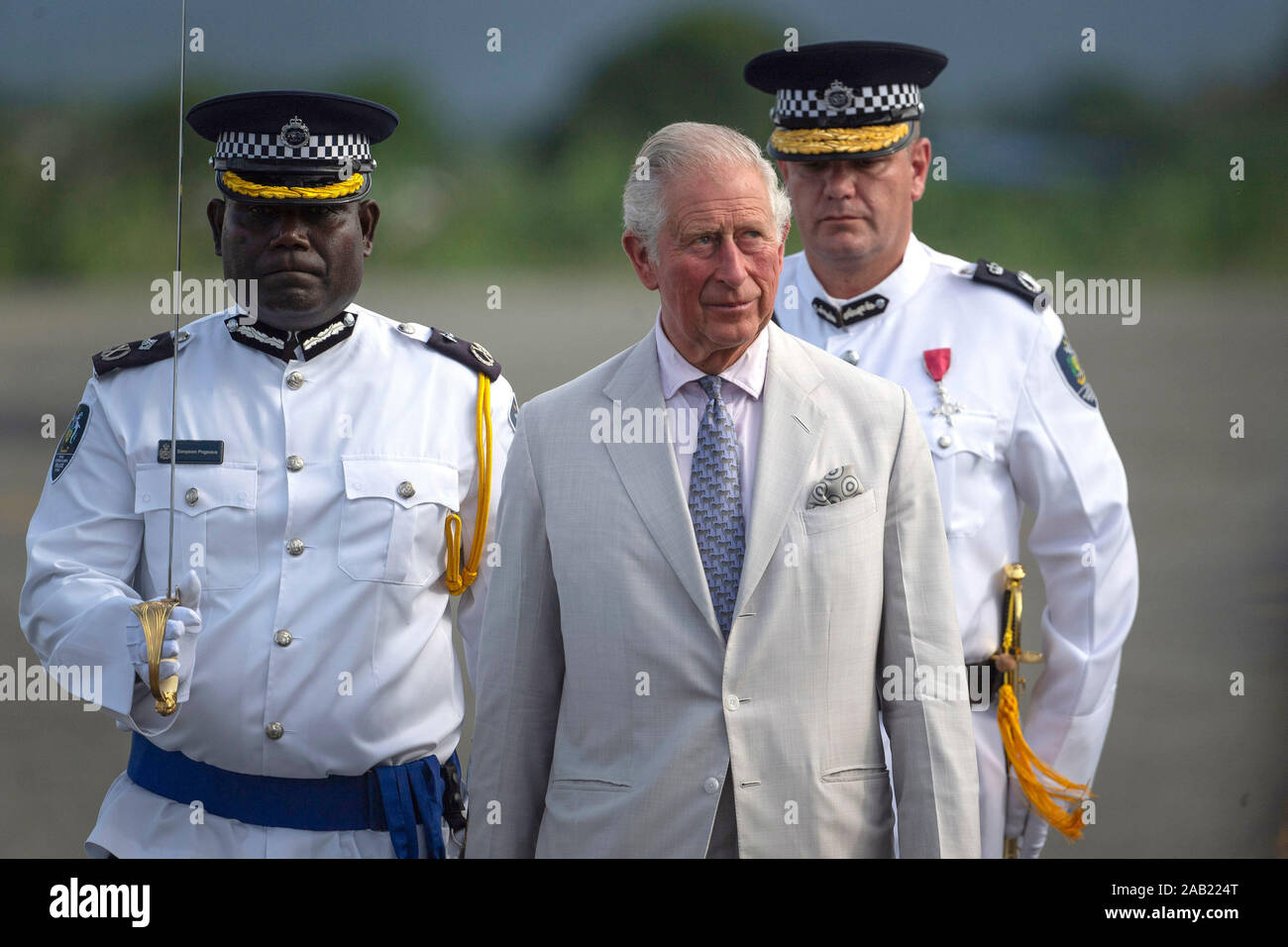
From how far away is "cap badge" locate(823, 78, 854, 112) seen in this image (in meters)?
3.10

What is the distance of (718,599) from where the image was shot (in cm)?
218

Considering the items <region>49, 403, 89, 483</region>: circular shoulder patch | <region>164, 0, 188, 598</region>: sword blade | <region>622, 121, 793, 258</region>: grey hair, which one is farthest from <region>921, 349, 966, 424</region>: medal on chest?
<region>49, 403, 89, 483</region>: circular shoulder patch

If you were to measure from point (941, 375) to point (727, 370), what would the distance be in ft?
3.27

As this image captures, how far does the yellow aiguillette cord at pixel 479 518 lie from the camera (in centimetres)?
276

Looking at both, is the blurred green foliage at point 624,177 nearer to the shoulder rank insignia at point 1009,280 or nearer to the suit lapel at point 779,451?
the shoulder rank insignia at point 1009,280

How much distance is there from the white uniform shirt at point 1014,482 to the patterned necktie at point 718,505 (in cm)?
93

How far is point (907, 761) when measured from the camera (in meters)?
2.19

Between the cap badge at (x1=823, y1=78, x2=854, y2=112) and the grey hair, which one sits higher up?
the cap badge at (x1=823, y1=78, x2=854, y2=112)

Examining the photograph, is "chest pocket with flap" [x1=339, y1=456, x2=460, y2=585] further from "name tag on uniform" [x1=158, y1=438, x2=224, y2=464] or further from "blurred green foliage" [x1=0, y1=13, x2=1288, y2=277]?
"blurred green foliage" [x1=0, y1=13, x2=1288, y2=277]

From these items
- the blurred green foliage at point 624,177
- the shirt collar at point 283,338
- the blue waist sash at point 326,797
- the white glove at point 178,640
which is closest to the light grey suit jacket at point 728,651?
the blue waist sash at point 326,797

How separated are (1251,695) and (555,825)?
150 inches

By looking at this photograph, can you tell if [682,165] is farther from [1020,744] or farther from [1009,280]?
[1020,744]

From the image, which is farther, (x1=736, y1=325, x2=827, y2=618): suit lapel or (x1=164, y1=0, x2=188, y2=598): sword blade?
(x1=164, y1=0, x2=188, y2=598): sword blade

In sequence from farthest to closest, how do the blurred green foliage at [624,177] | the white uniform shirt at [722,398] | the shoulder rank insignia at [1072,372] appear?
the blurred green foliage at [624,177]
the shoulder rank insignia at [1072,372]
the white uniform shirt at [722,398]
